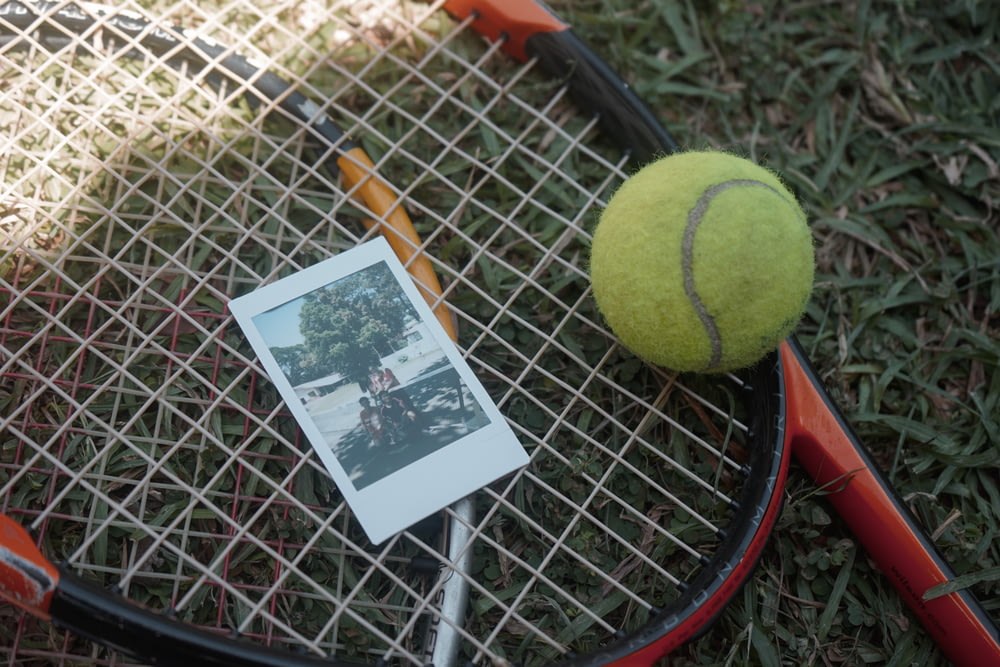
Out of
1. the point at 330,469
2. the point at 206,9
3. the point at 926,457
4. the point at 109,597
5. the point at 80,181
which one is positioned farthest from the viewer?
the point at 206,9

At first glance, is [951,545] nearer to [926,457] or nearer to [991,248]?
[926,457]

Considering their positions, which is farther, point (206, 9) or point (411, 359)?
point (206, 9)

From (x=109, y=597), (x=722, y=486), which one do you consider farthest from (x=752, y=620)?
(x=109, y=597)

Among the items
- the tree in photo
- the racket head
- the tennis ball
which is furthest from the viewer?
the tree in photo

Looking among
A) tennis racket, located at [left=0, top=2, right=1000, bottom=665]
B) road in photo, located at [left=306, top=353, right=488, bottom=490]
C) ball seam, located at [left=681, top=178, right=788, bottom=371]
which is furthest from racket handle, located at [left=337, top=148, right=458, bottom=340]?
ball seam, located at [left=681, top=178, right=788, bottom=371]

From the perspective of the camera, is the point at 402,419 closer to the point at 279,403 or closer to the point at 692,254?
the point at 279,403

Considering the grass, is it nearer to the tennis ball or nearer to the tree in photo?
the tennis ball

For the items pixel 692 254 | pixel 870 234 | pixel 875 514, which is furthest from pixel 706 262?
pixel 870 234
